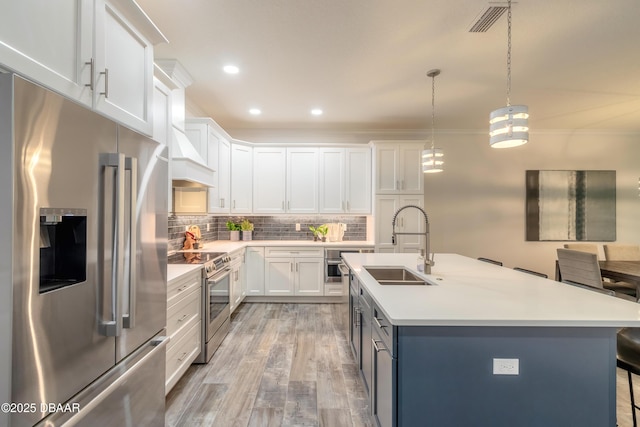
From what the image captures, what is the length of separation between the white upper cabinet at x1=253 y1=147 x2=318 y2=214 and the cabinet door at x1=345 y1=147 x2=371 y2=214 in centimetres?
53

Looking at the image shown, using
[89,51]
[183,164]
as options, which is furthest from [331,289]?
[89,51]

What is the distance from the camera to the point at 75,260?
1.04 meters

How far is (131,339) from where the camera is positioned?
1305 millimetres

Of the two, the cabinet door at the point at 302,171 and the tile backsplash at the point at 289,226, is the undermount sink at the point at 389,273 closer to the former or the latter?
the cabinet door at the point at 302,171

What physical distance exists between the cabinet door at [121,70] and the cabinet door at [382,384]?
5.65ft

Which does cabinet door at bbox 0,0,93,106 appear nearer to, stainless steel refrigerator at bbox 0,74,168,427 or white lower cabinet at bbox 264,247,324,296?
stainless steel refrigerator at bbox 0,74,168,427

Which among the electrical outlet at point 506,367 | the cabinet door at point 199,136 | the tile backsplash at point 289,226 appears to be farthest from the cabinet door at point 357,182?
the electrical outlet at point 506,367

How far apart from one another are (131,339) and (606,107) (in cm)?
580

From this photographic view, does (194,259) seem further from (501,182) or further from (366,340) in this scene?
(501,182)

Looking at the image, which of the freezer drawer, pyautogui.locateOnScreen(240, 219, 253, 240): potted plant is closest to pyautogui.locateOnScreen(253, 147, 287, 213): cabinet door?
pyautogui.locateOnScreen(240, 219, 253, 240): potted plant

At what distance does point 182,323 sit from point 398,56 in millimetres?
2918

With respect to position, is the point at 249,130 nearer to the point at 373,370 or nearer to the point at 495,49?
the point at 495,49

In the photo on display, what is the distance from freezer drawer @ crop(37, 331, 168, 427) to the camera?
3.27 feet

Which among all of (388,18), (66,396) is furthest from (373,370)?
(388,18)
